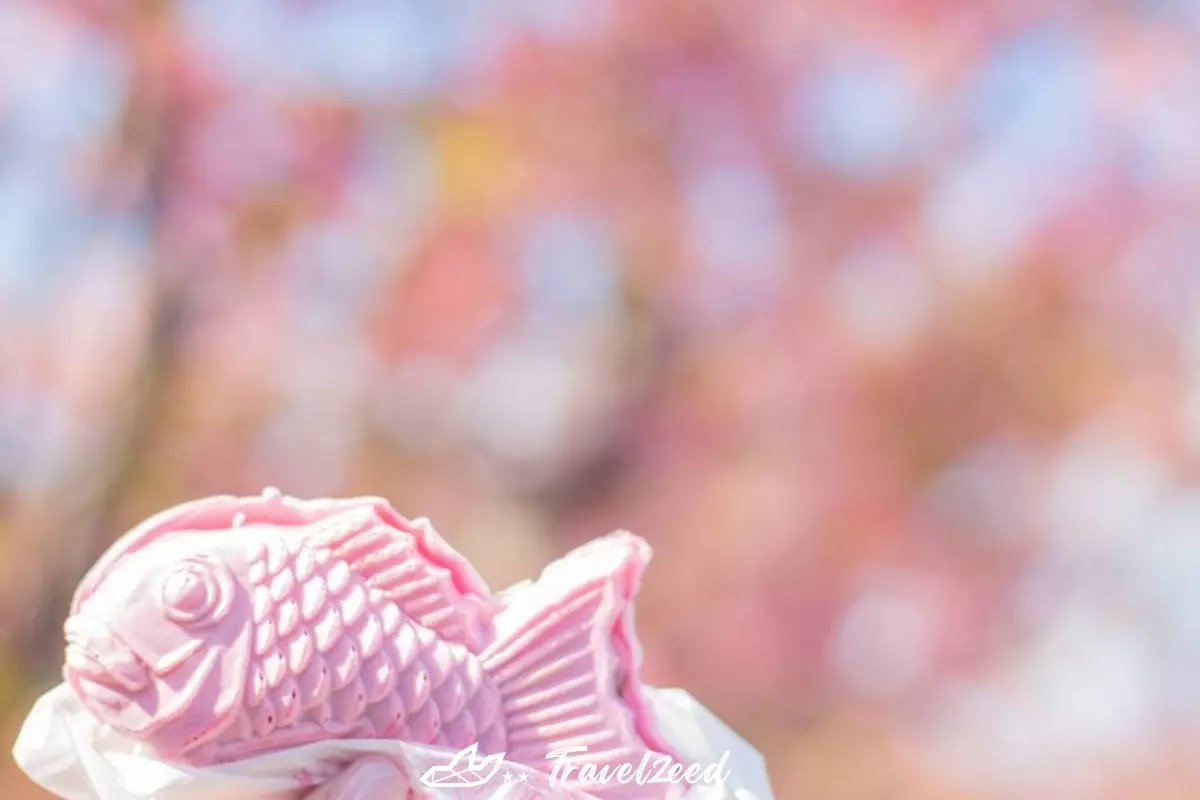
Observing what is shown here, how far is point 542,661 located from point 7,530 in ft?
5.47

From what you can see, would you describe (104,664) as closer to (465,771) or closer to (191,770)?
(191,770)

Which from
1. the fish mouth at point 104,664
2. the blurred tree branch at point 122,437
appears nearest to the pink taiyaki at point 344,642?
the fish mouth at point 104,664

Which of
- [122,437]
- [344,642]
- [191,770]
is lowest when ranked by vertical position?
[191,770]

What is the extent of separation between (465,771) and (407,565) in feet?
0.45

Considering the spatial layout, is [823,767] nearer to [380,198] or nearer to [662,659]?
[662,659]

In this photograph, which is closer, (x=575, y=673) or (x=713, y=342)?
(x=575, y=673)

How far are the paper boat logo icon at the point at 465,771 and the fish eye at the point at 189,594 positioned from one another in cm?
17

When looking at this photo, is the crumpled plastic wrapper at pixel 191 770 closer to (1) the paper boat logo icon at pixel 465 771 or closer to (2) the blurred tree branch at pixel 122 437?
(1) the paper boat logo icon at pixel 465 771

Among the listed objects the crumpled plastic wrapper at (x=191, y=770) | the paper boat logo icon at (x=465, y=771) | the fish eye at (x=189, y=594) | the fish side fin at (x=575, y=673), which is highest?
the fish side fin at (x=575, y=673)

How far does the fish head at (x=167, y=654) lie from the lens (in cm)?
80

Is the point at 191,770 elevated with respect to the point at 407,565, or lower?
lower

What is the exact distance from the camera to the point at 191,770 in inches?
31.6

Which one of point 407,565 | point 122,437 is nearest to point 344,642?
point 407,565

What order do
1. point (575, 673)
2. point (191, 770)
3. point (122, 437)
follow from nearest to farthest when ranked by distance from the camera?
point (191, 770) → point (575, 673) → point (122, 437)
